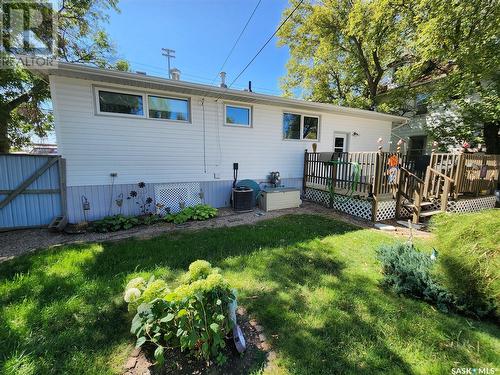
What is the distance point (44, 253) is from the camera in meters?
3.62

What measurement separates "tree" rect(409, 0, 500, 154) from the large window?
5197 millimetres

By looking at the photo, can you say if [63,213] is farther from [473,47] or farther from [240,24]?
[473,47]

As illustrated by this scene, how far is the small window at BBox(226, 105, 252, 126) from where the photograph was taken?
706 cm

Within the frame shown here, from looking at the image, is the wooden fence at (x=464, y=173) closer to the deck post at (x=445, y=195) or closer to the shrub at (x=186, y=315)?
the deck post at (x=445, y=195)

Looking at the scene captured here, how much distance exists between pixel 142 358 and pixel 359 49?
1593 cm

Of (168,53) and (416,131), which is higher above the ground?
(168,53)

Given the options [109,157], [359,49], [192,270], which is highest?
[359,49]

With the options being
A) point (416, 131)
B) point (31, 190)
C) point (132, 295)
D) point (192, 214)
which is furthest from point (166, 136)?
point (416, 131)

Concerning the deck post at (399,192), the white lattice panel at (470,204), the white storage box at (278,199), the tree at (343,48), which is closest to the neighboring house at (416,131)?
the tree at (343,48)

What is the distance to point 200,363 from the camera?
1694mm

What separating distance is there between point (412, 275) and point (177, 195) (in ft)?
18.7

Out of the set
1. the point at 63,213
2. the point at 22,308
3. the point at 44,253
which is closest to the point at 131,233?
the point at 44,253

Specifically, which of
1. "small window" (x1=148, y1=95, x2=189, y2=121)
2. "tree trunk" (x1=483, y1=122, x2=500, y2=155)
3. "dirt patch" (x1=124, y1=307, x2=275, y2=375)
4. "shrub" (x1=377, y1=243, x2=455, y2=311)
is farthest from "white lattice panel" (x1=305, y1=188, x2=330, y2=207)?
"tree trunk" (x1=483, y1=122, x2=500, y2=155)

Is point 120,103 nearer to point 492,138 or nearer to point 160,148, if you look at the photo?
point 160,148
